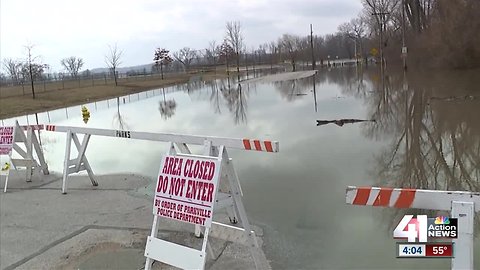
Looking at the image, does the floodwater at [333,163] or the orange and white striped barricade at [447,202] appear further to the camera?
the floodwater at [333,163]

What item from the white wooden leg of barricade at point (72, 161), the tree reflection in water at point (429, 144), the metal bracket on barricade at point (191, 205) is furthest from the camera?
the white wooden leg of barricade at point (72, 161)

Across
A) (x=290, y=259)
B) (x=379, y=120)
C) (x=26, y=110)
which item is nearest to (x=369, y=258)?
(x=290, y=259)

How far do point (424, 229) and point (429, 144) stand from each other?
320 inches

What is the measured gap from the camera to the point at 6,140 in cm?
966

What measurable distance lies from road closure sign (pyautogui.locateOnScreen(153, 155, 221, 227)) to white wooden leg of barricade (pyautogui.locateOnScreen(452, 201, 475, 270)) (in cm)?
207

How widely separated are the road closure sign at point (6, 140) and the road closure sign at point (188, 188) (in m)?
6.58

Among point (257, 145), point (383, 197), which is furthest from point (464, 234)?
point (257, 145)

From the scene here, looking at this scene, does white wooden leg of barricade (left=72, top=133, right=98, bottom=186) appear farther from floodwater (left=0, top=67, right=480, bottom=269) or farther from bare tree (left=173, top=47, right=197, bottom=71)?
bare tree (left=173, top=47, right=197, bottom=71)

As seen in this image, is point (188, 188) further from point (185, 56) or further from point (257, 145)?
point (185, 56)

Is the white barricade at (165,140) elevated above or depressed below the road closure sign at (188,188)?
above

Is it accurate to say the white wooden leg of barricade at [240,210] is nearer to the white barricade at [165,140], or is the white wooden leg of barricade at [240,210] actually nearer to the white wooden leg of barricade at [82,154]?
the white barricade at [165,140]

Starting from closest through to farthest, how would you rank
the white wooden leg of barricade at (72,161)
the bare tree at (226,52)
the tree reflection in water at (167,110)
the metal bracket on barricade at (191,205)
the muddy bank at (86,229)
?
the metal bracket on barricade at (191,205) < the muddy bank at (86,229) < the white wooden leg of barricade at (72,161) < the tree reflection in water at (167,110) < the bare tree at (226,52)

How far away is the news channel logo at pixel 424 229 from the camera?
3.07m

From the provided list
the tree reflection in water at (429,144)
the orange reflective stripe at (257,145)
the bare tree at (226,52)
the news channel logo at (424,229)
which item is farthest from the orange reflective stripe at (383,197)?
the bare tree at (226,52)
